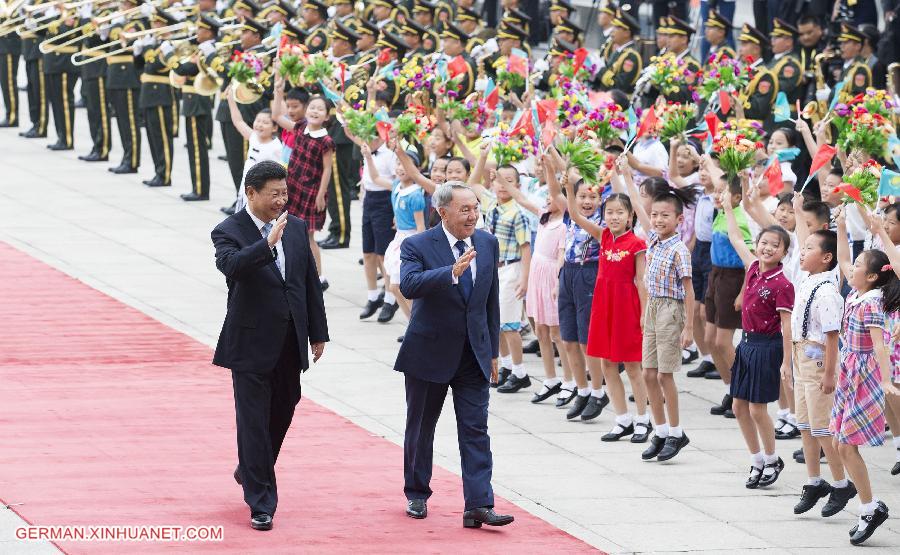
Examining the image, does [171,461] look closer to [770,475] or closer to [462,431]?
[462,431]

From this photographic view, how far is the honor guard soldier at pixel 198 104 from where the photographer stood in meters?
20.5

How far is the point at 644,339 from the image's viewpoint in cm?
1091

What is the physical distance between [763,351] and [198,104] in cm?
1203

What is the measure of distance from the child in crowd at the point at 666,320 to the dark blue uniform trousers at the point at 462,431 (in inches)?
76.4

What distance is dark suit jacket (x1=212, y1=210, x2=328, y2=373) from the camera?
884cm

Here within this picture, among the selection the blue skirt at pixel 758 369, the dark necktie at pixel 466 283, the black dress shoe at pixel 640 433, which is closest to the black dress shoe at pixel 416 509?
the dark necktie at pixel 466 283

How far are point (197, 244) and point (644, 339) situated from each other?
8.40 meters

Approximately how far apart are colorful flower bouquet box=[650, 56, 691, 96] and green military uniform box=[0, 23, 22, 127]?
40.1 feet

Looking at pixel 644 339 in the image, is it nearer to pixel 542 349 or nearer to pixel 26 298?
pixel 542 349

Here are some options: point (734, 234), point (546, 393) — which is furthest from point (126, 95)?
point (734, 234)

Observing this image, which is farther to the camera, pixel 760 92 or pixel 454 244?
pixel 760 92

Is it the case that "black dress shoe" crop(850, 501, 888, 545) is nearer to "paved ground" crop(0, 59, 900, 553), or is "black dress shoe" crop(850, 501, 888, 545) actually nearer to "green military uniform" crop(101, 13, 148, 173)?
"paved ground" crop(0, 59, 900, 553)

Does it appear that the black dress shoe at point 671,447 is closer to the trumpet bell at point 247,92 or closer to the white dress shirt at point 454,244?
the white dress shirt at point 454,244

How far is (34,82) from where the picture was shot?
80.6ft
